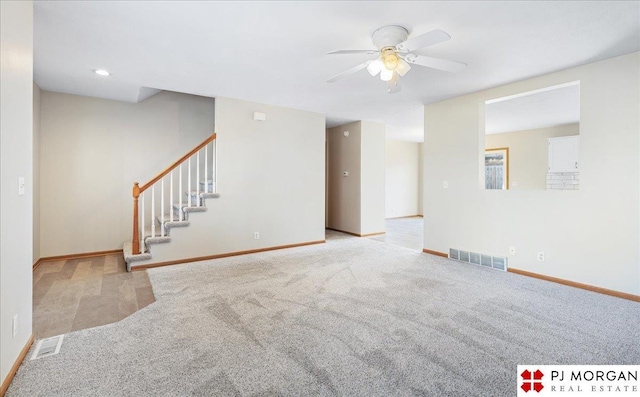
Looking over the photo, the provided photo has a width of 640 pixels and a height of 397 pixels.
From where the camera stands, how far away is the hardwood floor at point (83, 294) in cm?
263

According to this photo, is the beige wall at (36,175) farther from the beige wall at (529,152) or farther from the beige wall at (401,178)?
the beige wall at (529,152)

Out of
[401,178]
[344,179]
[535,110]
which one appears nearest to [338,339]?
[344,179]

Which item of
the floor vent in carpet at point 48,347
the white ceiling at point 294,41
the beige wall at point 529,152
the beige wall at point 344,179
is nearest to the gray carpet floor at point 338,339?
the floor vent in carpet at point 48,347

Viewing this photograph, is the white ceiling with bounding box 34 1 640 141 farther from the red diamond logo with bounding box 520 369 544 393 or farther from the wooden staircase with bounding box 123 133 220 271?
the red diamond logo with bounding box 520 369 544 393

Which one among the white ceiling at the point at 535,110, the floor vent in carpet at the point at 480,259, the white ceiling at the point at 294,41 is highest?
the white ceiling at the point at 535,110

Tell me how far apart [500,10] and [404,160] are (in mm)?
7868

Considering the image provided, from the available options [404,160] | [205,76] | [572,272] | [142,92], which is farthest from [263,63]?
[404,160]

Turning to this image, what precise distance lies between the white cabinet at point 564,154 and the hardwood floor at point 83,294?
27.6 feet

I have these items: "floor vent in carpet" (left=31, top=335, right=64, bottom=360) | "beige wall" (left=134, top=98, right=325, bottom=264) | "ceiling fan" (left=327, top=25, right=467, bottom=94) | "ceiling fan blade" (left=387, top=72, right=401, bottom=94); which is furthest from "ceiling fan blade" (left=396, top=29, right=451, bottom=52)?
"floor vent in carpet" (left=31, top=335, right=64, bottom=360)

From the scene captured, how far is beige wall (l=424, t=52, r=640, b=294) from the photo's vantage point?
3164mm

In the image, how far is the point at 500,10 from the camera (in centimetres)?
237

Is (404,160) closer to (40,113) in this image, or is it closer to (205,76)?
(205,76)

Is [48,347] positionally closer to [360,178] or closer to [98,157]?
[98,157]

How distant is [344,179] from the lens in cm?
726
